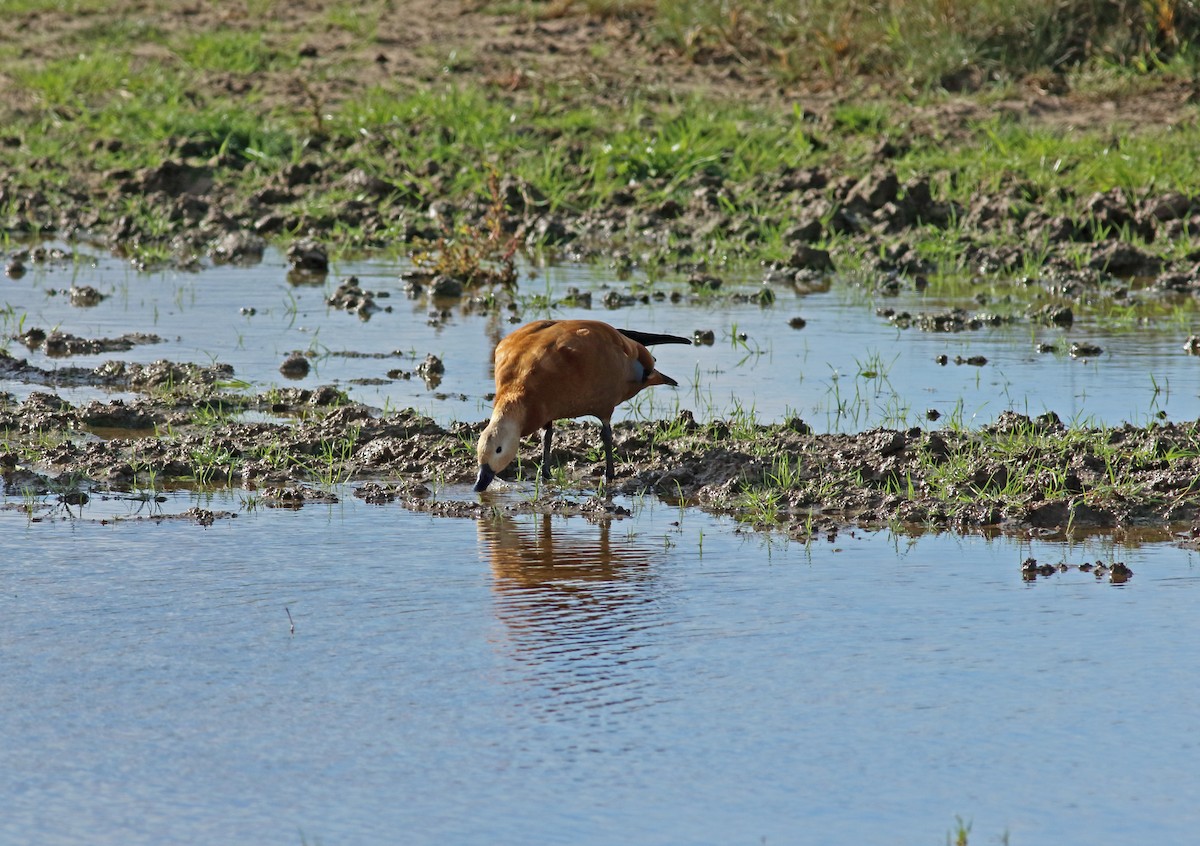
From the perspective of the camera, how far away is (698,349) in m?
9.84

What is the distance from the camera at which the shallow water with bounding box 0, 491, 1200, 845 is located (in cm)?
402

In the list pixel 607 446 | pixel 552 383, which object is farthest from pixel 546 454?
pixel 552 383

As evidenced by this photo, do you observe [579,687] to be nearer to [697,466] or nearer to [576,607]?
[576,607]

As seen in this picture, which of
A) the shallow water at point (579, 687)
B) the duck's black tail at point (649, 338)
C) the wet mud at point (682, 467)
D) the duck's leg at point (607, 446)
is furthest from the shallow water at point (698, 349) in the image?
the shallow water at point (579, 687)

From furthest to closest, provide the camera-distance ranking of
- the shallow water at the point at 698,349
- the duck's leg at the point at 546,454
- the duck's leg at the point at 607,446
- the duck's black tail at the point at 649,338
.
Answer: the shallow water at the point at 698,349 < the duck's black tail at the point at 649,338 < the duck's leg at the point at 546,454 < the duck's leg at the point at 607,446

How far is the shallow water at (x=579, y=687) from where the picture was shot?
4020 mm

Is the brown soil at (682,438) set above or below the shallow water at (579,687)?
above

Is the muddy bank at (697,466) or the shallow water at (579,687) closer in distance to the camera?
the shallow water at (579,687)

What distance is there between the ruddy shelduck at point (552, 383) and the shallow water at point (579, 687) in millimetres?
407

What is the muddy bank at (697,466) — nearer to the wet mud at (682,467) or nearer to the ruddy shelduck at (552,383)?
the wet mud at (682,467)

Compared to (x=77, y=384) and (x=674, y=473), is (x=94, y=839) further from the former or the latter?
(x=77, y=384)

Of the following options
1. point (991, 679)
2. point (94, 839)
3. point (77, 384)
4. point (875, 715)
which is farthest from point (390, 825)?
point (77, 384)

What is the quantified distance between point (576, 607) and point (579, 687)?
0.78 metres

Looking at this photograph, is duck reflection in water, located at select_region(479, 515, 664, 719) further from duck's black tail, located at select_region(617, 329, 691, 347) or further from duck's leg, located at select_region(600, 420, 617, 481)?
duck's black tail, located at select_region(617, 329, 691, 347)
